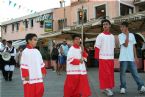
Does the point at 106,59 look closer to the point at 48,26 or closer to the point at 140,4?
the point at 140,4

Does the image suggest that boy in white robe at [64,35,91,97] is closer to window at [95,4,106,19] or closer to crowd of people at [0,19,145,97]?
crowd of people at [0,19,145,97]

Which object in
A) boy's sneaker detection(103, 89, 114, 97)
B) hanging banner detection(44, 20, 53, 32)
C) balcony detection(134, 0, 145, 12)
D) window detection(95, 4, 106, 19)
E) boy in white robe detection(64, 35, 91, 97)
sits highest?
balcony detection(134, 0, 145, 12)

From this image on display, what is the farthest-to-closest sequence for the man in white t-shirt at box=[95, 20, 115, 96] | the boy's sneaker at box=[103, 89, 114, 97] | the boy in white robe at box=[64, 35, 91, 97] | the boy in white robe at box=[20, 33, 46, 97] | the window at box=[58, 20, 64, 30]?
the window at box=[58, 20, 64, 30], the man in white t-shirt at box=[95, 20, 115, 96], the boy's sneaker at box=[103, 89, 114, 97], the boy in white robe at box=[64, 35, 91, 97], the boy in white robe at box=[20, 33, 46, 97]

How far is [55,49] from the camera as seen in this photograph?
21.3 metres

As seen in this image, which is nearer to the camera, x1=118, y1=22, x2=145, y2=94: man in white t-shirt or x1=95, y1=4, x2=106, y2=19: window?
x1=118, y1=22, x2=145, y2=94: man in white t-shirt

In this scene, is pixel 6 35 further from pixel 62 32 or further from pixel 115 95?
pixel 115 95

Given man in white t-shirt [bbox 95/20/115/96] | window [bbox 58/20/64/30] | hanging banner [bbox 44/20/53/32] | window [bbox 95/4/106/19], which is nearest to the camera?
man in white t-shirt [bbox 95/20/115/96]

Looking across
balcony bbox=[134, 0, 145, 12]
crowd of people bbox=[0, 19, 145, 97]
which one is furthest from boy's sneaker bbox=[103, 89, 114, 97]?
balcony bbox=[134, 0, 145, 12]

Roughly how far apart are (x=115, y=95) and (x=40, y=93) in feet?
8.90

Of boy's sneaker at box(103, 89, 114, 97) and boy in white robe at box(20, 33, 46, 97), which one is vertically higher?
boy in white robe at box(20, 33, 46, 97)

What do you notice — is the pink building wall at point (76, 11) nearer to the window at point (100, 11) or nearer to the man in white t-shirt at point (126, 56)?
the window at point (100, 11)

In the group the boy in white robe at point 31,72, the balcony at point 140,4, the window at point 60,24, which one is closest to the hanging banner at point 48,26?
the window at point 60,24

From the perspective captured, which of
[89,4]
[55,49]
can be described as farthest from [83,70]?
[89,4]

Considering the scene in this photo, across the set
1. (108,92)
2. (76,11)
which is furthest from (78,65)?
(76,11)
